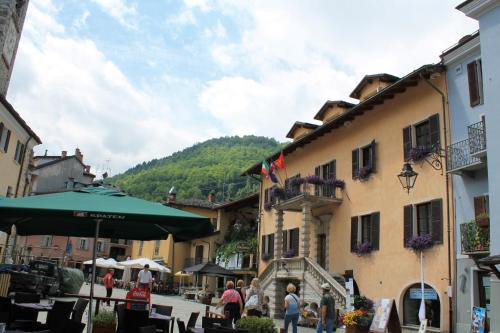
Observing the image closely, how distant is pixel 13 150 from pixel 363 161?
17.5m

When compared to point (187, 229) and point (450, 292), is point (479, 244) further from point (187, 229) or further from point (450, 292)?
point (187, 229)

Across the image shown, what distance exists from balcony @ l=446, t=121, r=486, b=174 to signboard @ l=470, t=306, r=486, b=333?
414cm

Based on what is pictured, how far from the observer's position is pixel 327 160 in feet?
78.4

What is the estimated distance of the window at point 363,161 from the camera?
20156 millimetres

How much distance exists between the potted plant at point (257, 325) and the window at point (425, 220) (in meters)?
9.03

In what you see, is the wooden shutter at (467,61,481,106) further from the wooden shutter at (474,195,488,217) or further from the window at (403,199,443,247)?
the window at (403,199,443,247)

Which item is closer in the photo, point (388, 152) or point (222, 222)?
point (388, 152)

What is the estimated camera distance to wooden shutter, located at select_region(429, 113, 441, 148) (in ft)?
54.9

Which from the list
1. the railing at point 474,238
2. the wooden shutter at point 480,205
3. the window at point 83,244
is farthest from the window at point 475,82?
the window at point 83,244

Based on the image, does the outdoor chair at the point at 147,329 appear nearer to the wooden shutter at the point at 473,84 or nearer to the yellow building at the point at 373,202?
the yellow building at the point at 373,202

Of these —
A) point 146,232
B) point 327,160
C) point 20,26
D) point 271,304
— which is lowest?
point 271,304

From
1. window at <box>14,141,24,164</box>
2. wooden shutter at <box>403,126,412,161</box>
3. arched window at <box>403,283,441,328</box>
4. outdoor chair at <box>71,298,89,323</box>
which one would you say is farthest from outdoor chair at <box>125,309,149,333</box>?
window at <box>14,141,24,164</box>

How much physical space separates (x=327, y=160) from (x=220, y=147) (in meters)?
64.4

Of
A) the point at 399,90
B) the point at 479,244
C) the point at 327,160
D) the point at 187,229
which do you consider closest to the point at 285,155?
the point at 327,160
